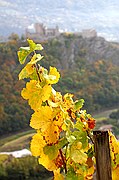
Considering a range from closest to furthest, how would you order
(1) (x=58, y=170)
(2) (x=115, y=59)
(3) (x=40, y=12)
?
(1) (x=58, y=170) → (2) (x=115, y=59) → (3) (x=40, y=12)

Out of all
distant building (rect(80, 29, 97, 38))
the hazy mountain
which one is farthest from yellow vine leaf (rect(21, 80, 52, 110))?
the hazy mountain

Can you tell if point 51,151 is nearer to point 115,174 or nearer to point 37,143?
point 37,143

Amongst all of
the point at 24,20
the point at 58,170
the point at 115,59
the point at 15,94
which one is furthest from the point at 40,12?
the point at 58,170

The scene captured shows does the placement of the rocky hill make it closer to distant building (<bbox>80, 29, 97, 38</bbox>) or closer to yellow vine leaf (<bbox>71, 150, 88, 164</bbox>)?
distant building (<bbox>80, 29, 97, 38</bbox>)

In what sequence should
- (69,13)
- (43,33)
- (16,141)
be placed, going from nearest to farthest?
(16,141) → (43,33) → (69,13)

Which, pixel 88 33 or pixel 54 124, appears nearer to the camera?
pixel 54 124

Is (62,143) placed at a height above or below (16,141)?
above

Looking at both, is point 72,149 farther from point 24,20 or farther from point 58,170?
point 24,20

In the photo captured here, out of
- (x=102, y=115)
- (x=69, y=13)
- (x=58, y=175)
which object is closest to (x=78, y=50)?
(x=102, y=115)
